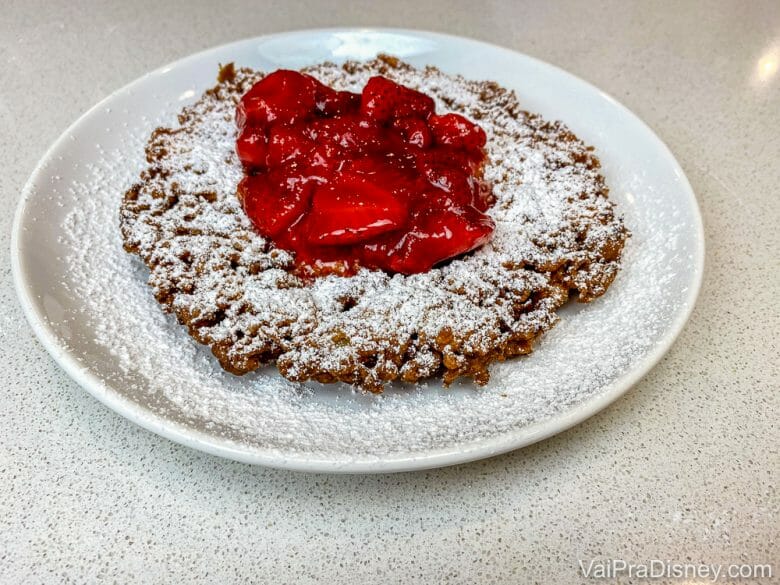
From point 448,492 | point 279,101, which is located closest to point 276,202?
point 279,101

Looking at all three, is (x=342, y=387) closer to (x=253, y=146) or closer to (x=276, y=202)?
(x=276, y=202)

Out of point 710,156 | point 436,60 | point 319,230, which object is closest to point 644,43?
point 710,156

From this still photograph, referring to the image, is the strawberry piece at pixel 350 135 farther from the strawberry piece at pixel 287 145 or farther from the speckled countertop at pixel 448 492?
the speckled countertop at pixel 448 492

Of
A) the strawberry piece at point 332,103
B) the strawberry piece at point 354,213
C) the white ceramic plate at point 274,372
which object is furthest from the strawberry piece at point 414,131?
the white ceramic plate at point 274,372

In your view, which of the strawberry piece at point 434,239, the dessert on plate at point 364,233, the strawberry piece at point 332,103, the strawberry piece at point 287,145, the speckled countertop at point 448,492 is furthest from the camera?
the strawberry piece at point 332,103

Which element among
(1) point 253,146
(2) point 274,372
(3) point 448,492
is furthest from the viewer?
(1) point 253,146

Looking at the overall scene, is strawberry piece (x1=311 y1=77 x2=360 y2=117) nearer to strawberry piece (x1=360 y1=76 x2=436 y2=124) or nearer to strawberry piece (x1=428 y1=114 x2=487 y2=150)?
strawberry piece (x1=360 y1=76 x2=436 y2=124)

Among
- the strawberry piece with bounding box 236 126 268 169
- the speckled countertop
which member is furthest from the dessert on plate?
the speckled countertop

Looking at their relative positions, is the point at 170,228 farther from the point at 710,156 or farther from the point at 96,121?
the point at 710,156
